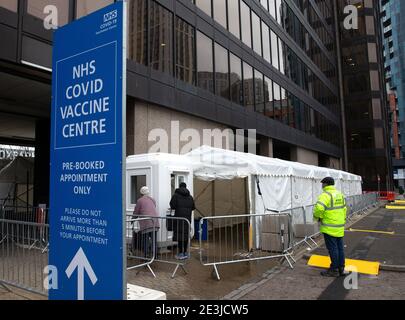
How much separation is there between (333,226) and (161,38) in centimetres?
1044

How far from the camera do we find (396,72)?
319 feet

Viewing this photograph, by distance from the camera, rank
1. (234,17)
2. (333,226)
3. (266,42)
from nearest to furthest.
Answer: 1. (333,226)
2. (234,17)
3. (266,42)

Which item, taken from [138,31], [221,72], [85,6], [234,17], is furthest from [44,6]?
[234,17]

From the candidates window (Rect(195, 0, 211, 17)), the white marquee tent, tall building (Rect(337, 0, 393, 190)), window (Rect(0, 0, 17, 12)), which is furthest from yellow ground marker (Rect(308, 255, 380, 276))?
tall building (Rect(337, 0, 393, 190))

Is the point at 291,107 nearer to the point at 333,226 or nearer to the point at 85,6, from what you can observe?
the point at 85,6

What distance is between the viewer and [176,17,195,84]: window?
51.2 feet

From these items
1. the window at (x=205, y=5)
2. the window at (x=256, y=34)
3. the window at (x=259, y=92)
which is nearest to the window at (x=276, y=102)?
the window at (x=259, y=92)

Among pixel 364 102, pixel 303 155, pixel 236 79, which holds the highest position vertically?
pixel 364 102

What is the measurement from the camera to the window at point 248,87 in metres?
21.5

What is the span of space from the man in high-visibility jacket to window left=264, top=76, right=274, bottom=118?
1704 centimetres

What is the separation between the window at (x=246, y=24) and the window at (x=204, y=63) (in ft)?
A: 15.7

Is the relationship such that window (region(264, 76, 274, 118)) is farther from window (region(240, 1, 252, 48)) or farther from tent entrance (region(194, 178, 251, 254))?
tent entrance (region(194, 178, 251, 254))

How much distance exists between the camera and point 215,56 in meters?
18.4

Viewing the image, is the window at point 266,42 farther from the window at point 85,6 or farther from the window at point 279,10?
the window at point 85,6
